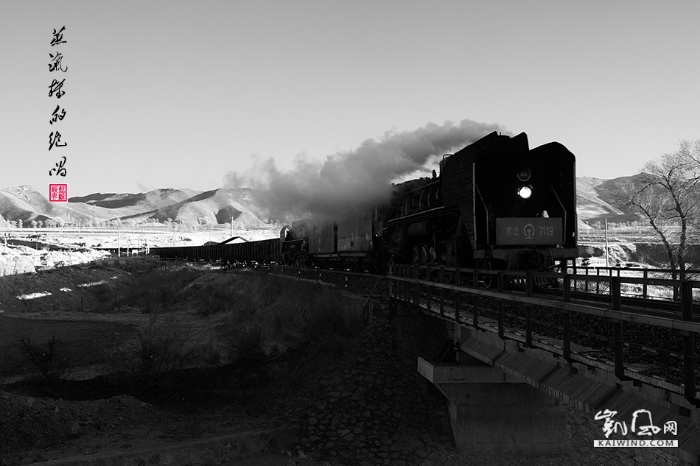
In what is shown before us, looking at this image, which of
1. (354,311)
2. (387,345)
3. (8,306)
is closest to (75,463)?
(387,345)

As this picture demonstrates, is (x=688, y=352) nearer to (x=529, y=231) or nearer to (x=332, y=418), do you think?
(x=529, y=231)

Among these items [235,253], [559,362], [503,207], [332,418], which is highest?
[503,207]

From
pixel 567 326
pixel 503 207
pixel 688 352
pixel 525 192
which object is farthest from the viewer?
pixel 525 192

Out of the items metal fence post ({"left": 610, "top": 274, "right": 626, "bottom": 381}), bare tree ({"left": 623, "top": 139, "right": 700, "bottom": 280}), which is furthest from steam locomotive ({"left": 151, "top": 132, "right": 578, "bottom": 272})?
bare tree ({"left": 623, "top": 139, "right": 700, "bottom": 280})

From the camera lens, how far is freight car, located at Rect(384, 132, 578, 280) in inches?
550

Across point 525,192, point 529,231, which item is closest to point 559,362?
point 529,231

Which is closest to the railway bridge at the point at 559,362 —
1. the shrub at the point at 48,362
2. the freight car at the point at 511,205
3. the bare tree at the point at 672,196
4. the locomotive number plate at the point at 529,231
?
the freight car at the point at 511,205

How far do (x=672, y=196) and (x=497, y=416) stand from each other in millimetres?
25923

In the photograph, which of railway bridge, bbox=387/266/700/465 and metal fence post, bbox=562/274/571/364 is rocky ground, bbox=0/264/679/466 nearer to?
railway bridge, bbox=387/266/700/465

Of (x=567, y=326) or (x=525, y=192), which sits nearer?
(x=567, y=326)

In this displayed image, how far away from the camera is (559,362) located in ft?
26.8

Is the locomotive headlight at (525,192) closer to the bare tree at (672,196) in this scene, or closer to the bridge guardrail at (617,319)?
the bridge guardrail at (617,319)

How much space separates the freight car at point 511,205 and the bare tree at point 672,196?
2119cm

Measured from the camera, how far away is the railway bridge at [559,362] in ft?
20.6
